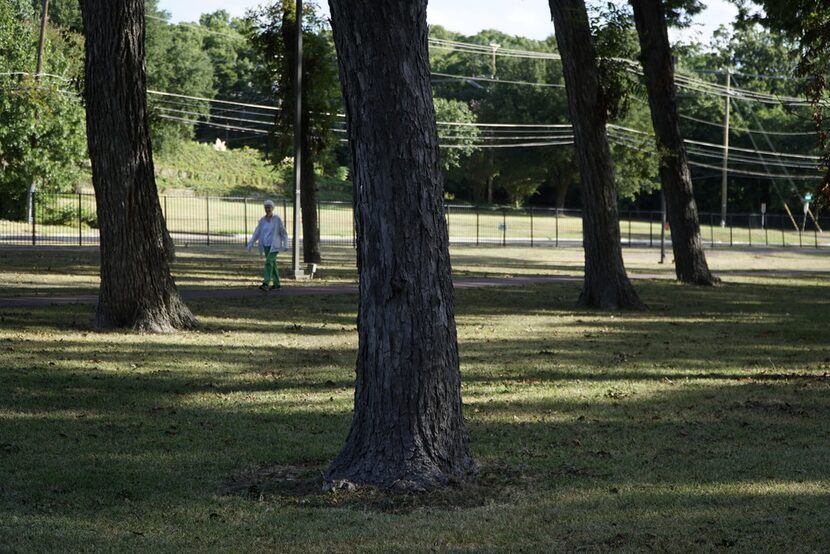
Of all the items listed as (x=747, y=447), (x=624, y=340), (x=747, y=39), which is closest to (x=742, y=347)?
(x=624, y=340)

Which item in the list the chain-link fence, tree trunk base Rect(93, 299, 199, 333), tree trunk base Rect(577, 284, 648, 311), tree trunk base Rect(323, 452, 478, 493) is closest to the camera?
tree trunk base Rect(323, 452, 478, 493)

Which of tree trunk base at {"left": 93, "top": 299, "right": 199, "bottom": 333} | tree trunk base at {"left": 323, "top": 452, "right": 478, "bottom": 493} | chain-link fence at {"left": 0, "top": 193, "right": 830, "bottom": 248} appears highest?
→ chain-link fence at {"left": 0, "top": 193, "right": 830, "bottom": 248}

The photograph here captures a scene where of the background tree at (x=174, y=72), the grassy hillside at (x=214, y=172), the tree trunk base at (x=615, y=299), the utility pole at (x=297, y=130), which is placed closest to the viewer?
the tree trunk base at (x=615, y=299)

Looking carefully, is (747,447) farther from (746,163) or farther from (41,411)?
(746,163)

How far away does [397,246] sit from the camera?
7551 mm

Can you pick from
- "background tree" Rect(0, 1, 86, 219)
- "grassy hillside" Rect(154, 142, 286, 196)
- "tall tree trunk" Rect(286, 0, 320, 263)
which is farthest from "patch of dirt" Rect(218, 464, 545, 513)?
"grassy hillside" Rect(154, 142, 286, 196)

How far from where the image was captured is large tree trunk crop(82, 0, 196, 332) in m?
15.8

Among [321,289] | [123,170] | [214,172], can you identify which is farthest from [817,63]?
[214,172]

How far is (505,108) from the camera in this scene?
93625 millimetres

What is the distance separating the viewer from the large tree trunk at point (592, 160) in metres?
20.9

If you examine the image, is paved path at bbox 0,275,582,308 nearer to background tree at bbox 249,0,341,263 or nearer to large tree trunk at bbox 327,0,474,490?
background tree at bbox 249,0,341,263

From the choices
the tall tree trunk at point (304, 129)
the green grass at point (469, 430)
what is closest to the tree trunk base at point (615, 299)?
the green grass at point (469, 430)

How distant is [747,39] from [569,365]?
89463mm

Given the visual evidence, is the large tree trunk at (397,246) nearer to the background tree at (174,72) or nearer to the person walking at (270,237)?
the person walking at (270,237)
